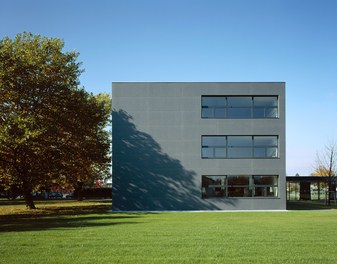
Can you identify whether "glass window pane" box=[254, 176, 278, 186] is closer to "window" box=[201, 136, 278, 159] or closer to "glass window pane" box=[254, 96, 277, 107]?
"window" box=[201, 136, 278, 159]

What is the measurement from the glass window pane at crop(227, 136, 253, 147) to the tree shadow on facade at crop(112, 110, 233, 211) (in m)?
3.72

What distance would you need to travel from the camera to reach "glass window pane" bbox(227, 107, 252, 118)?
32969mm

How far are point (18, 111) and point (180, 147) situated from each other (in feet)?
39.2

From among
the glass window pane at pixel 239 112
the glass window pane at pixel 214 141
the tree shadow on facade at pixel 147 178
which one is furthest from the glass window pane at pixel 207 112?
the tree shadow on facade at pixel 147 178

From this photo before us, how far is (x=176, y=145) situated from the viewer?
3294 cm

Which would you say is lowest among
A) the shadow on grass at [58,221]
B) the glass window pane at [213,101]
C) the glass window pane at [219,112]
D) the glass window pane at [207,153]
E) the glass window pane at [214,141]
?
the shadow on grass at [58,221]

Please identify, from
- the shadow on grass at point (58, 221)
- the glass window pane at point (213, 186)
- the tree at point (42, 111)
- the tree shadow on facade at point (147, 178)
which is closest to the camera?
the shadow on grass at point (58, 221)

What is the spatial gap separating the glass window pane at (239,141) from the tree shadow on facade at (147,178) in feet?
12.2

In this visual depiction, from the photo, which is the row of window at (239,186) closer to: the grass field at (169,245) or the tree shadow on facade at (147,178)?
the tree shadow on facade at (147,178)

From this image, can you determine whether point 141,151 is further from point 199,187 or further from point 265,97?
point 265,97

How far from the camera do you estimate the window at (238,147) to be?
107ft

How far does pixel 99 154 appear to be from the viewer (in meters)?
35.9

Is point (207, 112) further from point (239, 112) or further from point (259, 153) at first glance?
point (259, 153)

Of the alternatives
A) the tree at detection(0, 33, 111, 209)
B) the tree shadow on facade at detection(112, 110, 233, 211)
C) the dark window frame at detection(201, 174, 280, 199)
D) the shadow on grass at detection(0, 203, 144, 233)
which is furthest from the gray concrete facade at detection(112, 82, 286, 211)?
the shadow on grass at detection(0, 203, 144, 233)
